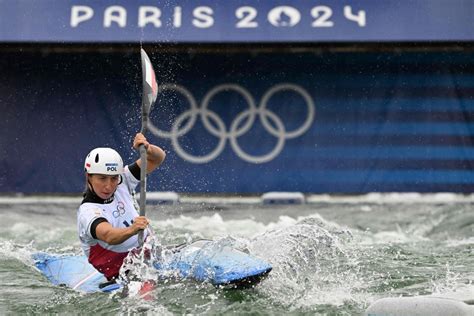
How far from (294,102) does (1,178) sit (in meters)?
4.58

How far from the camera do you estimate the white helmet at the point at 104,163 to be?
7270 millimetres

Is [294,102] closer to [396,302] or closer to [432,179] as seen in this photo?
[432,179]

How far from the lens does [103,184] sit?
7.37 metres

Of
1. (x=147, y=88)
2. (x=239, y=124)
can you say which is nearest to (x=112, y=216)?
(x=147, y=88)

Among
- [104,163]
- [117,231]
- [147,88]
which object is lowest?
[117,231]

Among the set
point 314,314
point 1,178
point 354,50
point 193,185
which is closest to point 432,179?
point 354,50

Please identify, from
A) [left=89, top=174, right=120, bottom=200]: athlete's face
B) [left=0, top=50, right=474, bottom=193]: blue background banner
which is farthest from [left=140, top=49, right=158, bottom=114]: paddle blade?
[left=0, top=50, right=474, bottom=193]: blue background banner

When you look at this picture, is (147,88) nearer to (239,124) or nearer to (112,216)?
(112,216)

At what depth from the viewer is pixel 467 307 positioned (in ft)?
19.6

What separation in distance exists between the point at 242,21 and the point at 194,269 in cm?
636

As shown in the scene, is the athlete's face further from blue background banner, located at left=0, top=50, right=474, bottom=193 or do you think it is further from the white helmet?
blue background banner, located at left=0, top=50, right=474, bottom=193

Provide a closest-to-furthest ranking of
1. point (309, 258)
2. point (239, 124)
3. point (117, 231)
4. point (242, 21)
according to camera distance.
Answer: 1. point (117, 231)
2. point (309, 258)
3. point (242, 21)
4. point (239, 124)

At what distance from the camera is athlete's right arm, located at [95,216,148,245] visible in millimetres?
6930

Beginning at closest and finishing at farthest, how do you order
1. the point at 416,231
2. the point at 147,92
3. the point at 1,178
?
the point at 147,92, the point at 416,231, the point at 1,178
